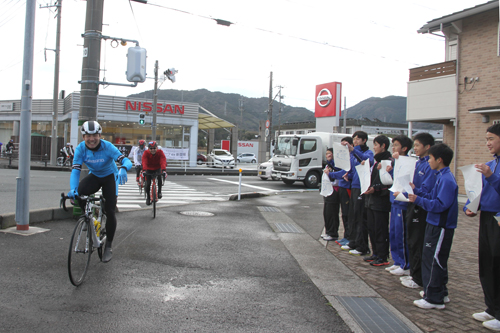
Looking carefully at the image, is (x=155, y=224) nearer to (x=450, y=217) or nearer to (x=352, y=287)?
(x=352, y=287)

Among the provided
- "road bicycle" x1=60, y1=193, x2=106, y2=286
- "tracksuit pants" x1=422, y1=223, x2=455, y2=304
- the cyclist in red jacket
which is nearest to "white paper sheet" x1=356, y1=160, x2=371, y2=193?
"tracksuit pants" x1=422, y1=223, x2=455, y2=304

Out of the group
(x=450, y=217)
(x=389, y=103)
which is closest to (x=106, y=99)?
(x=450, y=217)

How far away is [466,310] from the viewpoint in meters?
4.07

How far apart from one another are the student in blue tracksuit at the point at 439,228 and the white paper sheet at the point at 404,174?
24 centimetres

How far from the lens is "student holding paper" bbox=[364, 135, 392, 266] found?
221 inches

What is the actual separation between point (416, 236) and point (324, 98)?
29569 mm

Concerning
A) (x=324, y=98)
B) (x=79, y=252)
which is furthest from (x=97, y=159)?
(x=324, y=98)

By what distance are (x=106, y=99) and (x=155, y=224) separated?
27509 millimetres

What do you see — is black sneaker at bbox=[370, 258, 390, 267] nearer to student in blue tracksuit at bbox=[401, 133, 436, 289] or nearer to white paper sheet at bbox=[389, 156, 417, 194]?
student in blue tracksuit at bbox=[401, 133, 436, 289]

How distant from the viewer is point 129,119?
33.5m

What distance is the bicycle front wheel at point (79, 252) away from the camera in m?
4.12

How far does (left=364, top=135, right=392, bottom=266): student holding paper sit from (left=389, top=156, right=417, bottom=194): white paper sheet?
Result: 98cm

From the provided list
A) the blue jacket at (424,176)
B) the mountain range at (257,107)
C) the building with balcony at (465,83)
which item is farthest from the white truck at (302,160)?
the mountain range at (257,107)

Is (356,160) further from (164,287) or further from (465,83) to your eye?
(465,83)
